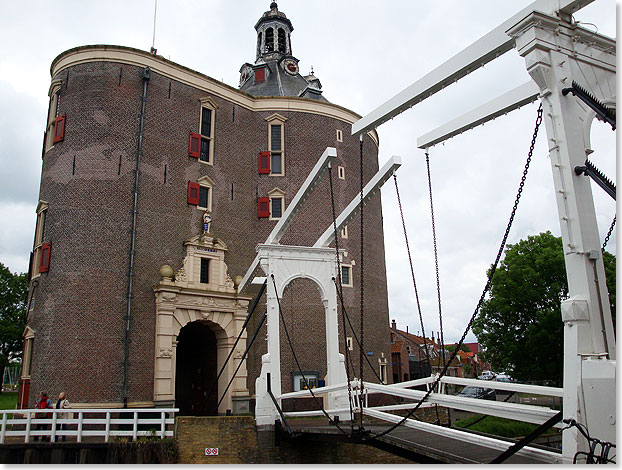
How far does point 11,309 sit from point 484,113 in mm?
34912

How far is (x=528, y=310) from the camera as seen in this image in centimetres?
2088

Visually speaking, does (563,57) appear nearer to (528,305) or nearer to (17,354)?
(528,305)

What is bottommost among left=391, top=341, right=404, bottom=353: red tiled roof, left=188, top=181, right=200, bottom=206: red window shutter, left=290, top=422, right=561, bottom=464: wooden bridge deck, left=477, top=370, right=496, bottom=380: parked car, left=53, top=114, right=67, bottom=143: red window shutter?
→ left=477, top=370, right=496, bottom=380: parked car

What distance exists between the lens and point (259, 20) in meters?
28.9

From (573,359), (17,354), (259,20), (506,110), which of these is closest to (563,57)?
(506,110)

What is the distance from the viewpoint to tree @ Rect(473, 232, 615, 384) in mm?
19734

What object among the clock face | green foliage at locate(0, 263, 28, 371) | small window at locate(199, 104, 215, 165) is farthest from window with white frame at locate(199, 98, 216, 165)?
green foliage at locate(0, 263, 28, 371)

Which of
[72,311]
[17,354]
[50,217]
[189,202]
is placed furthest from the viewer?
[17,354]

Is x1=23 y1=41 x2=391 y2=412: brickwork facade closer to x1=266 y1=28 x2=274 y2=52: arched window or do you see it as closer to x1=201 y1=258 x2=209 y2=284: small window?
x1=201 y1=258 x2=209 y2=284: small window

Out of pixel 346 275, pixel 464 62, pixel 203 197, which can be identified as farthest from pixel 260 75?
pixel 464 62

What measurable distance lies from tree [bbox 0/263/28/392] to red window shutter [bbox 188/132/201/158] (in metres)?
22.1

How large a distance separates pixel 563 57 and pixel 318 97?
18.7m

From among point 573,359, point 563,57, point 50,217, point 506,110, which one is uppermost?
point 50,217

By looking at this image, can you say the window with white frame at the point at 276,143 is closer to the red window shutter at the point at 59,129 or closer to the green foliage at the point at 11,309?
the red window shutter at the point at 59,129
